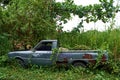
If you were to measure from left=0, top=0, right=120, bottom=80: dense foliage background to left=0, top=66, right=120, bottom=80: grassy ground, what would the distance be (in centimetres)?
98

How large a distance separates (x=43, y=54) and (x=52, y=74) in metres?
1.14

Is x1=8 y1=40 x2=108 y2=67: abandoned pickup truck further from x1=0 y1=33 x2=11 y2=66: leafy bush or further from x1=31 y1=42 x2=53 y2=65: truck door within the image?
x1=0 y1=33 x2=11 y2=66: leafy bush

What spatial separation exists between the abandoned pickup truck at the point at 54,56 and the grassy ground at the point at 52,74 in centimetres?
31

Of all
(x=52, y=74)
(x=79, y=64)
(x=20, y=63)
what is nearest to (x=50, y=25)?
(x=20, y=63)

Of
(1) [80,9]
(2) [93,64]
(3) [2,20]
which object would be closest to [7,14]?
(3) [2,20]

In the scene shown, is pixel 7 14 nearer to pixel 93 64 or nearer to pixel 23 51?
pixel 23 51

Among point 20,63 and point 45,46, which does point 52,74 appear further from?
point 20,63

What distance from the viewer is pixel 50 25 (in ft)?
43.6

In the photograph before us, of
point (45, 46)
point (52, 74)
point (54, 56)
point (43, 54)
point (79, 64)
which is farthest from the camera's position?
point (45, 46)

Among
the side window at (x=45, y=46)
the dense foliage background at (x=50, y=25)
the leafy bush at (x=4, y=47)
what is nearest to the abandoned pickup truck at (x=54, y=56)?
the side window at (x=45, y=46)

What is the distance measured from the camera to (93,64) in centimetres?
1102

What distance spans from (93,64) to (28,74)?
7.68ft

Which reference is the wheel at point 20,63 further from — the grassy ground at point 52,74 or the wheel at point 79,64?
the wheel at point 79,64

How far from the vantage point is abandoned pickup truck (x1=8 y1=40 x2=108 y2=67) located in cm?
1102
